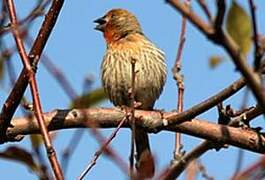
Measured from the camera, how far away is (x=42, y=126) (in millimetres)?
2273

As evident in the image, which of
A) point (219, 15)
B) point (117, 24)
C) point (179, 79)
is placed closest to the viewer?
point (219, 15)

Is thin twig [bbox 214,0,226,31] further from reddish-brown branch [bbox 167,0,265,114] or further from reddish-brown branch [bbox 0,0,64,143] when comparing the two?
reddish-brown branch [bbox 0,0,64,143]

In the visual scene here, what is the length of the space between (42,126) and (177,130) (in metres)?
1.77

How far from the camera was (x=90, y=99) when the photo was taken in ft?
7.14

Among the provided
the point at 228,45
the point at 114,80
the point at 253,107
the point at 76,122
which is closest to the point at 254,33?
the point at 228,45

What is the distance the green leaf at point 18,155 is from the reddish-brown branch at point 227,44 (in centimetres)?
86

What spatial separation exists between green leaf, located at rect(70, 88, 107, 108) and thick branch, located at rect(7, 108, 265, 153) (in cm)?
143

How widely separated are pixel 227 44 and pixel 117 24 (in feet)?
23.3

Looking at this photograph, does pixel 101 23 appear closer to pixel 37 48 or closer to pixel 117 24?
pixel 117 24

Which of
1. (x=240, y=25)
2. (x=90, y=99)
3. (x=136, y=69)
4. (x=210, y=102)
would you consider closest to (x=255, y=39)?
(x=240, y=25)

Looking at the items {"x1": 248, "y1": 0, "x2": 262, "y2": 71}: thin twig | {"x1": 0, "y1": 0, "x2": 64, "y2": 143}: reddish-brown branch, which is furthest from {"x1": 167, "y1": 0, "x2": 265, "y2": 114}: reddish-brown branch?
{"x1": 0, "y1": 0, "x2": 64, "y2": 143}: reddish-brown branch

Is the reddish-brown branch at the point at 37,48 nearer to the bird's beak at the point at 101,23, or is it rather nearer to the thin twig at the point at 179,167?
the thin twig at the point at 179,167

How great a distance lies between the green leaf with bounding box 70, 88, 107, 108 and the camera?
2.04m

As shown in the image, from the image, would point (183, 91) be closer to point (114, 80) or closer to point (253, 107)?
point (253, 107)
